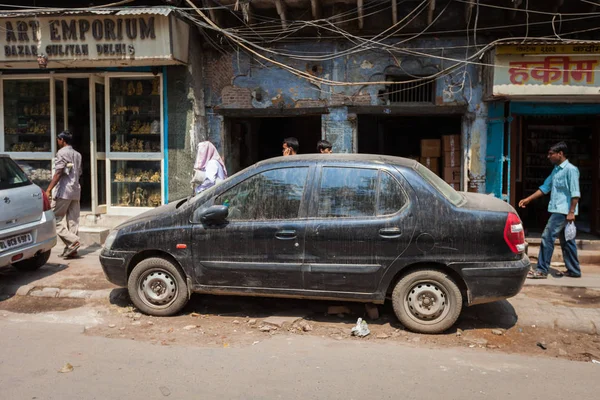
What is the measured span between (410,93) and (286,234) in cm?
548

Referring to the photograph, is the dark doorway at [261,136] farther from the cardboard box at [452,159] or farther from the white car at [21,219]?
the white car at [21,219]

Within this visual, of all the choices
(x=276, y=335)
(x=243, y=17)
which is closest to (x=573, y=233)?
(x=276, y=335)

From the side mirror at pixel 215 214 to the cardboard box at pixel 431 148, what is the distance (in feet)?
18.7

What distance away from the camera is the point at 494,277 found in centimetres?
497

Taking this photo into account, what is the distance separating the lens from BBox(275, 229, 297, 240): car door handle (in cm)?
523

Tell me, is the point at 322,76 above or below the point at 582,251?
above

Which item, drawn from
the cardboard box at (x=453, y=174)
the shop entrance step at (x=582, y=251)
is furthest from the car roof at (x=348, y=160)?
the cardboard box at (x=453, y=174)

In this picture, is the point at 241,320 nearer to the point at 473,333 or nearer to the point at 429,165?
the point at 473,333

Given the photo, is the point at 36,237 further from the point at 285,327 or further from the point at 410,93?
the point at 410,93

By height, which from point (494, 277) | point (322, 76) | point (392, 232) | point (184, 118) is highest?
point (322, 76)

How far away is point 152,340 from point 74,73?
693 centimetres

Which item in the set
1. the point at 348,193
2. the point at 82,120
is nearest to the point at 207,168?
the point at 348,193

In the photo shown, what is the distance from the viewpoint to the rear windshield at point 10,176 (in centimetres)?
666

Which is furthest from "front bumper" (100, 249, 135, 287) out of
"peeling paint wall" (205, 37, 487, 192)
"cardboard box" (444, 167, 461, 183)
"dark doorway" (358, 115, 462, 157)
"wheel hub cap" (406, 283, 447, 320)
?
"dark doorway" (358, 115, 462, 157)
